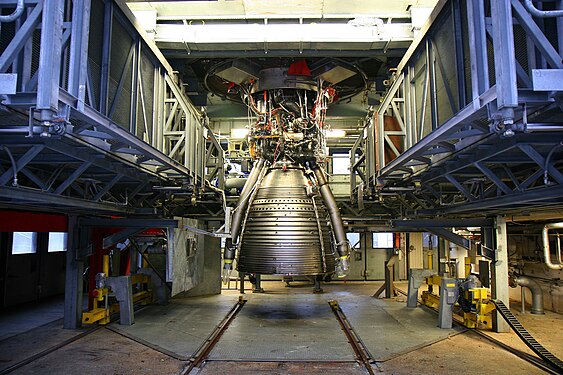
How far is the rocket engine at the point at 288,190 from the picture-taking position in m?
9.68

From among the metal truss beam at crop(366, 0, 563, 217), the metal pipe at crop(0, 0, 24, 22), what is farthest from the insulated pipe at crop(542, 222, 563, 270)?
the metal pipe at crop(0, 0, 24, 22)

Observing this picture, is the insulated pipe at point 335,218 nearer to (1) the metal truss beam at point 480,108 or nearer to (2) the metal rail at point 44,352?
(1) the metal truss beam at point 480,108

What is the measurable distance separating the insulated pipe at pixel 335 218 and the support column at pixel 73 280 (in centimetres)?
599

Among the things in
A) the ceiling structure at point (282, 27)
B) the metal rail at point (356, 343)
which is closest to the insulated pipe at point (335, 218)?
the metal rail at point (356, 343)

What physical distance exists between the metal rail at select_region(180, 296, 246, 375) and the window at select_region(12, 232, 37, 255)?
7.12 meters

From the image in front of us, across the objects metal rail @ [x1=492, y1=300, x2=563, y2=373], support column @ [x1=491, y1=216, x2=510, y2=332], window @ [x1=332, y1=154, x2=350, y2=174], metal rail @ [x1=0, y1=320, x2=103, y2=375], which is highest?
window @ [x1=332, y1=154, x2=350, y2=174]

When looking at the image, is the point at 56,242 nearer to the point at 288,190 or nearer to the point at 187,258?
the point at 187,258

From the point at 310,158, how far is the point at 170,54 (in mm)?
4331

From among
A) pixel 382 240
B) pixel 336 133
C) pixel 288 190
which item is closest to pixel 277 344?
pixel 288 190

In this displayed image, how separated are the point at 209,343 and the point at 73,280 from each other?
380 cm

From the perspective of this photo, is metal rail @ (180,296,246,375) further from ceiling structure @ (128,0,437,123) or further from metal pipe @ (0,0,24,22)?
ceiling structure @ (128,0,437,123)

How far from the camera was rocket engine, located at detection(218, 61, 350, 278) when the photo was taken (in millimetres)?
9680

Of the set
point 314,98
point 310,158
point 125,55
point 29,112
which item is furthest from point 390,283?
point 29,112

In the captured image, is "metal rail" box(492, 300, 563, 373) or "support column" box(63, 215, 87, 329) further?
"support column" box(63, 215, 87, 329)
